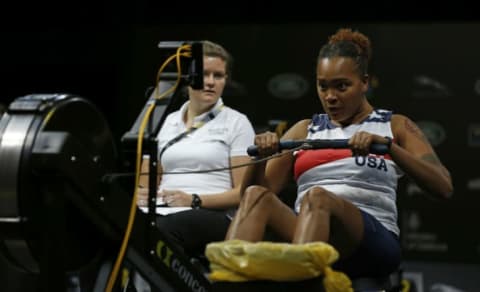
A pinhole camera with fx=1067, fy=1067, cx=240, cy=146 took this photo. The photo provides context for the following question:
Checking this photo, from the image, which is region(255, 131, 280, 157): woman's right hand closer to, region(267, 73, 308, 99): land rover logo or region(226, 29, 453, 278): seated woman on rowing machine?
region(226, 29, 453, 278): seated woman on rowing machine

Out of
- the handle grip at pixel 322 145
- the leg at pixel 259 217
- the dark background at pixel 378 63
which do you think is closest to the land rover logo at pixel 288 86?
the dark background at pixel 378 63

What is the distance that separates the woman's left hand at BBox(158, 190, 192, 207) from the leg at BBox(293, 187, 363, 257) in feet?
2.64

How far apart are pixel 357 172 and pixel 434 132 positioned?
267cm

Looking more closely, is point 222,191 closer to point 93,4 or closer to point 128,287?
point 128,287

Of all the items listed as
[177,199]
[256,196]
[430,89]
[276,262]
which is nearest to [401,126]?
[256,196]

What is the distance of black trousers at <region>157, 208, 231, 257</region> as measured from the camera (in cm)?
359

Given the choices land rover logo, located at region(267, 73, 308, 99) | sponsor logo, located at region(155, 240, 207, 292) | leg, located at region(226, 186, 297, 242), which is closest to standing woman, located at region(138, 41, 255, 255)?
sponsor logo, located at region(155, 240, 207, 292)

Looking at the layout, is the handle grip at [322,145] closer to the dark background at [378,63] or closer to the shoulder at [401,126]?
the shoulder at [401,126]

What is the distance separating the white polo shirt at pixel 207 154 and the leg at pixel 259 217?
2.42 ft

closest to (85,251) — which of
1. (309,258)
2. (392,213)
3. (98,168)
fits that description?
(98,168)

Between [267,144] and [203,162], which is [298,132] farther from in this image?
[203,162]

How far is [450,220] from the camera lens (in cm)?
578

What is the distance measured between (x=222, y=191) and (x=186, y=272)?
0.57 metres

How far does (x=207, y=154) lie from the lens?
12.5 ft
